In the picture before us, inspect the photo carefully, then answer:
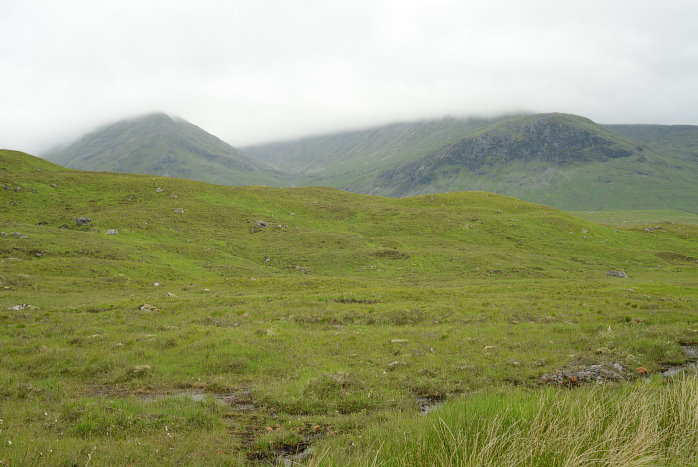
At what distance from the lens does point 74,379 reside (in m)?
12.9

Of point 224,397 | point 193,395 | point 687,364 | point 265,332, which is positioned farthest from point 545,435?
point 265,332

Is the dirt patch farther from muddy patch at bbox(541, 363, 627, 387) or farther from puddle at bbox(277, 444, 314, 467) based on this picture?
puddle at bbox(277, 444, 314, 467)

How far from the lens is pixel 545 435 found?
20.9 ft

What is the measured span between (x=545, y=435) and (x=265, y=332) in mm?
15187

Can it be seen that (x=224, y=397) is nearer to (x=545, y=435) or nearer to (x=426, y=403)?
(x=426, y=403)

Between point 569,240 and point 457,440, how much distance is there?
7636cm

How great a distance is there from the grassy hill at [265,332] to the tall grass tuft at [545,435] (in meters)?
0.42

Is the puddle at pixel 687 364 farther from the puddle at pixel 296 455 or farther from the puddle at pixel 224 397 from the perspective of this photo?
the puddle at pixel 224 397

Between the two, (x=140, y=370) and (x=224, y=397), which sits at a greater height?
(x=140, y=370)

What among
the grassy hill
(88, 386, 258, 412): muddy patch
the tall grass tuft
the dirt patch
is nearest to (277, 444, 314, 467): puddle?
the grassy hill

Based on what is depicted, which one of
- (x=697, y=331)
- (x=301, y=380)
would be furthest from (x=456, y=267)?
(x=301, y=380)

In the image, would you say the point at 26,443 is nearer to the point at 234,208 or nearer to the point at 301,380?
the point at 301,380

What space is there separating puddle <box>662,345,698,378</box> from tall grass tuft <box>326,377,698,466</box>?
232 inches

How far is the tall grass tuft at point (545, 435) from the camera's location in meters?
5.96
